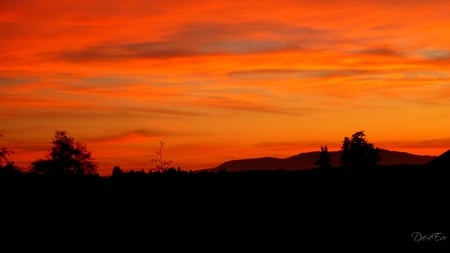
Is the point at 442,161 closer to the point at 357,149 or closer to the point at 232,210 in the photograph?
the point at 232,210

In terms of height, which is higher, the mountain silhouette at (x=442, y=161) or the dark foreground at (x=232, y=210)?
the mountain silhouette at (x=442, y=161)

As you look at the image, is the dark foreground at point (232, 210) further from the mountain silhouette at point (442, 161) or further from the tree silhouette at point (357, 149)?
the tree silhouette at point (357, 149)

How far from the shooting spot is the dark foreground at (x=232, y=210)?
29.1 meters

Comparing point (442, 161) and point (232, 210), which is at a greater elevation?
point (442, 161)

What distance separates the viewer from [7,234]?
28719mm

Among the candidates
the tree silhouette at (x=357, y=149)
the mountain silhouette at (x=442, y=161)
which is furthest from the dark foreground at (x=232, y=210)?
the tree silhouette at (x=357, y=149)

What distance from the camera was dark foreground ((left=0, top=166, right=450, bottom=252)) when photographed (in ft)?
95.5

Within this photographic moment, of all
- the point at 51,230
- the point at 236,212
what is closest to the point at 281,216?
the point at 236,212

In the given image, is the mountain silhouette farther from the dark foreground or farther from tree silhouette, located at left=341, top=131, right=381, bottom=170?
tree silhouette, located at left=341, top=131, right=381, bottom=170

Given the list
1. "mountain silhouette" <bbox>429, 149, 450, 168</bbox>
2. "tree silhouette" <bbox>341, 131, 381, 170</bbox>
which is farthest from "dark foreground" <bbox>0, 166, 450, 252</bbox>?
"tree silhouette" <bbox>341, 131, 381, 170</bbox>

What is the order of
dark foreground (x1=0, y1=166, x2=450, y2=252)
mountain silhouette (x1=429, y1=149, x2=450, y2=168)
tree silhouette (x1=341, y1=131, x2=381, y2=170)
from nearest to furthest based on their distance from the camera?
dark foreground (x1=0, y1=166, x2=450, y2=252) < mountain silhouette (x1=429, y1=149, x2=450, y2=168) < tree silhouette (x1=341, y1=131, x2=381, y2=170)

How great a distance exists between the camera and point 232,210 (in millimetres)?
31141

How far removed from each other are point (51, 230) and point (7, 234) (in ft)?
4.82

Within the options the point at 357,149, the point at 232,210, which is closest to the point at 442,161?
the point at 232,210
